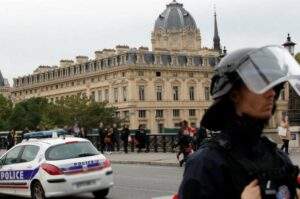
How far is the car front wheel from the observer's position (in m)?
13.3

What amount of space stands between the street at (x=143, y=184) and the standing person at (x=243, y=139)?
38.0 feet

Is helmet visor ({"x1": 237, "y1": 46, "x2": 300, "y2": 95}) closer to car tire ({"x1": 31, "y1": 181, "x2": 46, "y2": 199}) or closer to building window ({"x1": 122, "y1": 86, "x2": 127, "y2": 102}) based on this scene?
car tire ({"x1": 31, "y1": 181, "x2": 46, "y2": 199})

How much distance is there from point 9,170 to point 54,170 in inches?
64.2

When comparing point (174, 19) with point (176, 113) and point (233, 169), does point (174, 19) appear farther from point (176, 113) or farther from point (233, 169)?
point (233, 169)

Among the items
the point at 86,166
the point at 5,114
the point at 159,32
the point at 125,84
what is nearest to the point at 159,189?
the point at 86,166

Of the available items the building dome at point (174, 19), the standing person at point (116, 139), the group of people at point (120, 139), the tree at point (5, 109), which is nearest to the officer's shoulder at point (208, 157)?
the group of people at point (120, 139)

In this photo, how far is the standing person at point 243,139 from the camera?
2617mm

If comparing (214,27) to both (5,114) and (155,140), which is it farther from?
(155,140)

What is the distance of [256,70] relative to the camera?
269 centimetres

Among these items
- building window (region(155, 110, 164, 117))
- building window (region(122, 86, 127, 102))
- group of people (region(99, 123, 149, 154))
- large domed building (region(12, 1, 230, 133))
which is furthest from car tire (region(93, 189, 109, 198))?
building window (region(155, 110, 164, 117))

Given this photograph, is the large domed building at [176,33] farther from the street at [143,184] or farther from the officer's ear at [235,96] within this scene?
the officer's ear at [235,96]

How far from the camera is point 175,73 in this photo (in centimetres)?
11619

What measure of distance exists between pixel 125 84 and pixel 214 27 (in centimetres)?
4453

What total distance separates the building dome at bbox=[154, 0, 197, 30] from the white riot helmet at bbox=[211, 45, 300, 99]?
126 m
